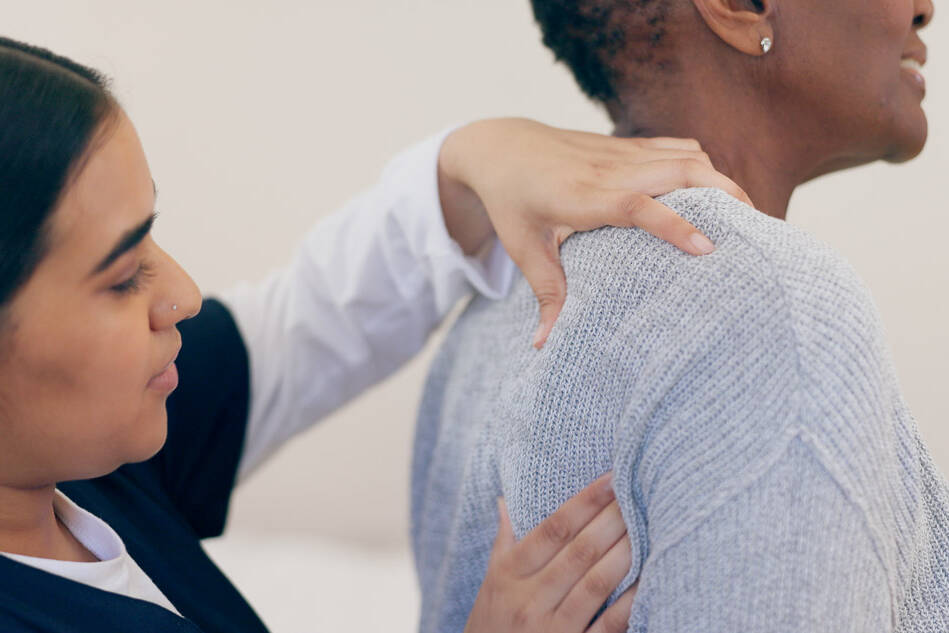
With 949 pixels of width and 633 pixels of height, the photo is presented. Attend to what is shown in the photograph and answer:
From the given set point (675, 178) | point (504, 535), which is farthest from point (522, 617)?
point (675, 178)

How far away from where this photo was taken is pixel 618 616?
591mm

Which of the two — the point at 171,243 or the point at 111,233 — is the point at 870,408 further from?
the point at 171,243

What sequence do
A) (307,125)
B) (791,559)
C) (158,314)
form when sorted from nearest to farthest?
1. (791,559)
2. (158,314)
3. (307,125)

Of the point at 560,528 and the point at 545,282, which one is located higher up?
the point at 545,282

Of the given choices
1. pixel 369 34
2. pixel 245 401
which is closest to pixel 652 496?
pixel 245 401

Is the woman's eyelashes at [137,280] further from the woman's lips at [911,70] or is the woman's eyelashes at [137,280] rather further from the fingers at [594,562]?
the woman's lips at [911,70]

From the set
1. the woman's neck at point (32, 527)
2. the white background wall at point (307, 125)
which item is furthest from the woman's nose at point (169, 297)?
the white background wall at point (307, 125)

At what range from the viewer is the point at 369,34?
1663 millimetres

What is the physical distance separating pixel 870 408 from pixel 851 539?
0.23 feet

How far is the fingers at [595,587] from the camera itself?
59 cm

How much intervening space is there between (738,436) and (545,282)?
8.7 inches

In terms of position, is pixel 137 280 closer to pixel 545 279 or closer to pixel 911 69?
pixel 545 279

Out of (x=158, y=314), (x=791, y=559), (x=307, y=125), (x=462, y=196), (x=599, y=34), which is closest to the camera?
(x=791, y=559)

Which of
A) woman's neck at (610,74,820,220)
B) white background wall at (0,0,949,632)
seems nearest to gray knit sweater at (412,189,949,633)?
woman's neck at (610,74,820,220)
